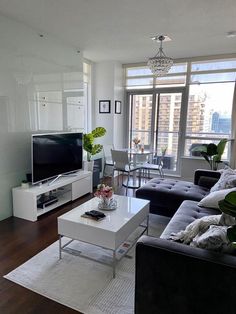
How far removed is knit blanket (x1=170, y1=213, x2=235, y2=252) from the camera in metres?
1.43

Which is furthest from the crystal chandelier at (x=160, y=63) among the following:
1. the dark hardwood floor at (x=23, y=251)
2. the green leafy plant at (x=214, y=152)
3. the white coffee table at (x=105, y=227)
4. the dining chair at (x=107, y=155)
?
the dark hardwood floor at (x=23, y=251)

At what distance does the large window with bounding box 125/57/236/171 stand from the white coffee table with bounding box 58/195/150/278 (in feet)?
10.6

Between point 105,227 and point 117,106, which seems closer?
point 105,227

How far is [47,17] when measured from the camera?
10.3 feet

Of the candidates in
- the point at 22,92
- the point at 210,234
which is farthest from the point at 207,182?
the point at 22,92

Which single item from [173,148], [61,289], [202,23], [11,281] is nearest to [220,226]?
[61,289]

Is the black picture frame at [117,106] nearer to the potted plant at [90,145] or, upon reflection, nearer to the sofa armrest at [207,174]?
the potted plant at [90,145]

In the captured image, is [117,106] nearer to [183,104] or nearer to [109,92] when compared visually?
[109,92]

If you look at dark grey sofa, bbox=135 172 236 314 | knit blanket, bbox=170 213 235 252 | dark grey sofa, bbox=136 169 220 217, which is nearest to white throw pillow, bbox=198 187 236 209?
dark grey sofa, bbox=136 169 220 217

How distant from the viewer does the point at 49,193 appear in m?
3.89

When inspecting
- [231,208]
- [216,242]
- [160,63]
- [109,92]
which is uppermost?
[160,63]

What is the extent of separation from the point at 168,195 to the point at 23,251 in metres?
1.86

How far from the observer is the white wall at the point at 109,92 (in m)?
5.52

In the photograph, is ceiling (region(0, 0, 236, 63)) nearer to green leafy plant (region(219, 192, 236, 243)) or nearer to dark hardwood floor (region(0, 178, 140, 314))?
green leafy plant (region(219, 192, 236, 243))
